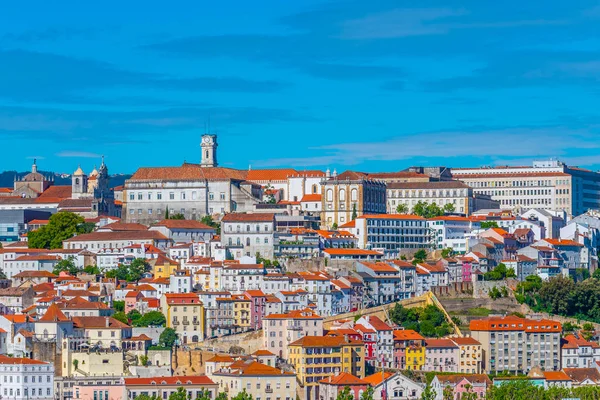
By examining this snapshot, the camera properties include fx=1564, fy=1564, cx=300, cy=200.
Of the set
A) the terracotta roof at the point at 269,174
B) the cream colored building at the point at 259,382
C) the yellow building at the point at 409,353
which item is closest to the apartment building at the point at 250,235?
the yellow building at the point at 409,353

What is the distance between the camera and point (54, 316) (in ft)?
263

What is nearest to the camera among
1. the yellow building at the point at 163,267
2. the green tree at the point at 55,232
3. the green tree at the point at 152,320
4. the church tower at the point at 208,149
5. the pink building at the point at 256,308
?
the green tree at the point at 152,320

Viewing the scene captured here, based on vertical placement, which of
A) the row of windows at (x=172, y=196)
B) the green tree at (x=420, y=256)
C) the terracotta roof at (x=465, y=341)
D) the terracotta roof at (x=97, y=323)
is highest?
the row of windows at (x=172, y=196)

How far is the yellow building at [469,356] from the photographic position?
270 ft

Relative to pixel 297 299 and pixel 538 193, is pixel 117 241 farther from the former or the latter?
pixel 538 193

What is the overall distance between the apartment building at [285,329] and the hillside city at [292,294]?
9 cm

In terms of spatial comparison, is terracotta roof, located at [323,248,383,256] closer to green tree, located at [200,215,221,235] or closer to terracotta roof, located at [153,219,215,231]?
terracotta roof, located at [153,219,215,231]

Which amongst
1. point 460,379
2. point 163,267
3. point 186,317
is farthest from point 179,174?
point 460,379

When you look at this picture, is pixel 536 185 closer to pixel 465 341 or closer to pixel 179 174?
pixel 179 174

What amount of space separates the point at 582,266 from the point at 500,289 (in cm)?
1259

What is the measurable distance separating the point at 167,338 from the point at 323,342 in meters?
8.20

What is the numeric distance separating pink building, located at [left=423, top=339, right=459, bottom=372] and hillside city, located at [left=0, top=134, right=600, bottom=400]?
0.09 metres

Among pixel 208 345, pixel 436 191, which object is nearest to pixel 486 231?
pixel 436 191

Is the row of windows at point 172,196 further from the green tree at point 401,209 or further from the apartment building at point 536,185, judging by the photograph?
the apartment building at point 536,185
